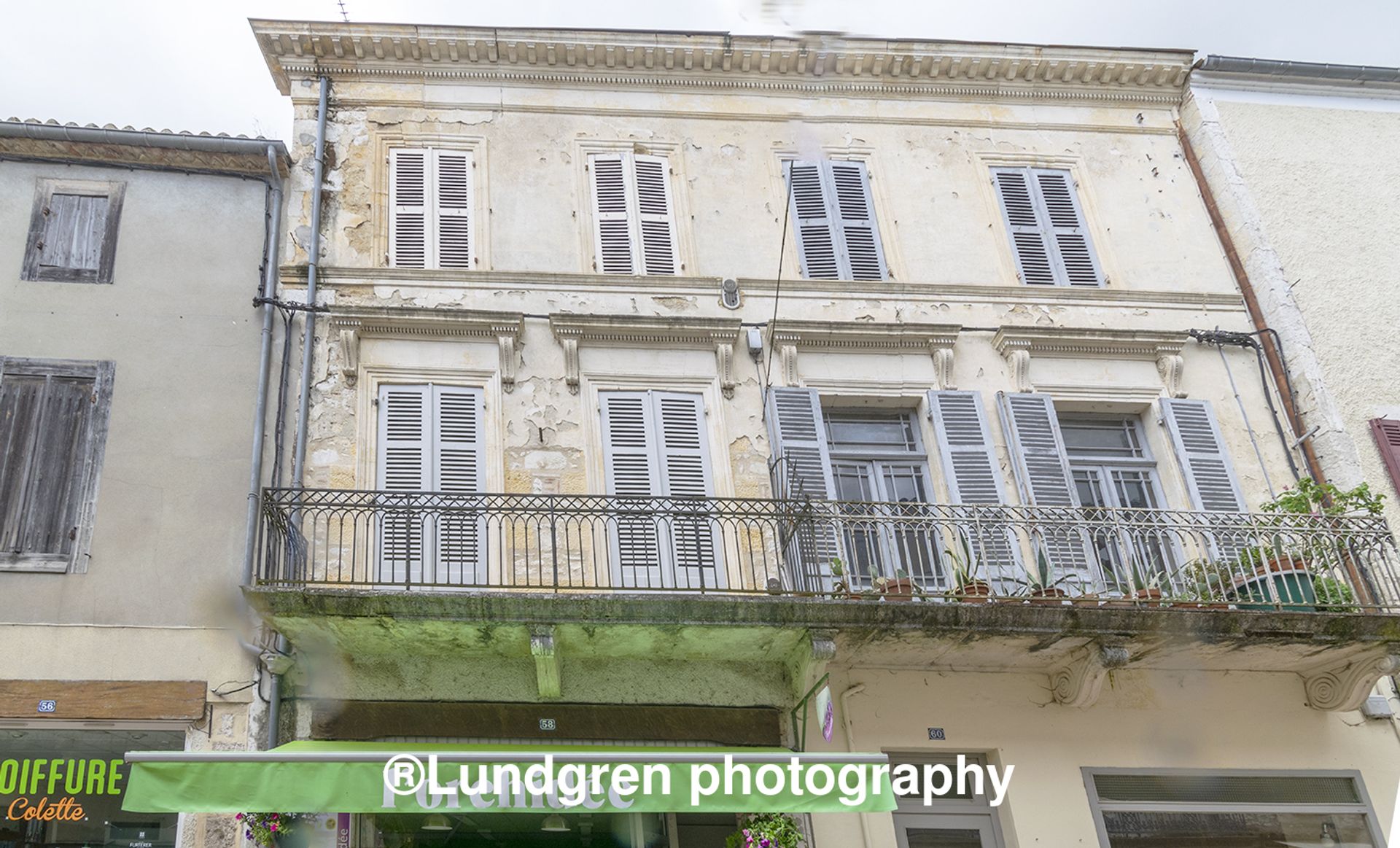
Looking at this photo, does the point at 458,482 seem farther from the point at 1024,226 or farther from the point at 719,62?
the point at 1024,226

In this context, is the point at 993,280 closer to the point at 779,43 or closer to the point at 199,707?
the point at 779,43

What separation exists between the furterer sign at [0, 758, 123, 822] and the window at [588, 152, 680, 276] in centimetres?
575

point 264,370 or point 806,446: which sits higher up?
point 264,370

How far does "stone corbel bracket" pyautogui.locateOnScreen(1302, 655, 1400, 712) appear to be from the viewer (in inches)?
383

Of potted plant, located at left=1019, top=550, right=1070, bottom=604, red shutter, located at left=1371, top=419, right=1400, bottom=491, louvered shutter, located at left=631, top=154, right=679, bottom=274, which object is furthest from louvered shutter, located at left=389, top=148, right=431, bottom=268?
red shutter, located at left=1371, top=419, right=1400, bottom=491

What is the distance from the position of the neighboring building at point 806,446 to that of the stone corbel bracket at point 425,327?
0.03 m

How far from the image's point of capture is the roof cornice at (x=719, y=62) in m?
12.1

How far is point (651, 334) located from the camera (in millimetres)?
11000

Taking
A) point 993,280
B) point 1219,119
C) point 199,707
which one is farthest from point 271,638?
point 1219,119

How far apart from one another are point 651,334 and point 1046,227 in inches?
167

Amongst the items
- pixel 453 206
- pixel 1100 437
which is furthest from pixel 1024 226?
pixel 453 206

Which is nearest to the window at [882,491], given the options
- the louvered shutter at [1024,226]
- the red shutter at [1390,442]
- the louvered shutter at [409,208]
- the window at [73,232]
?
the louvered shutter at [1024,226]

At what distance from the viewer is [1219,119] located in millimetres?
13133

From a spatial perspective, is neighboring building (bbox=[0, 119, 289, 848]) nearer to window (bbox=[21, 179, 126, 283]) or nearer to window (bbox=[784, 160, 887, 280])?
window (bbox=[21, 179, 126, 283])
